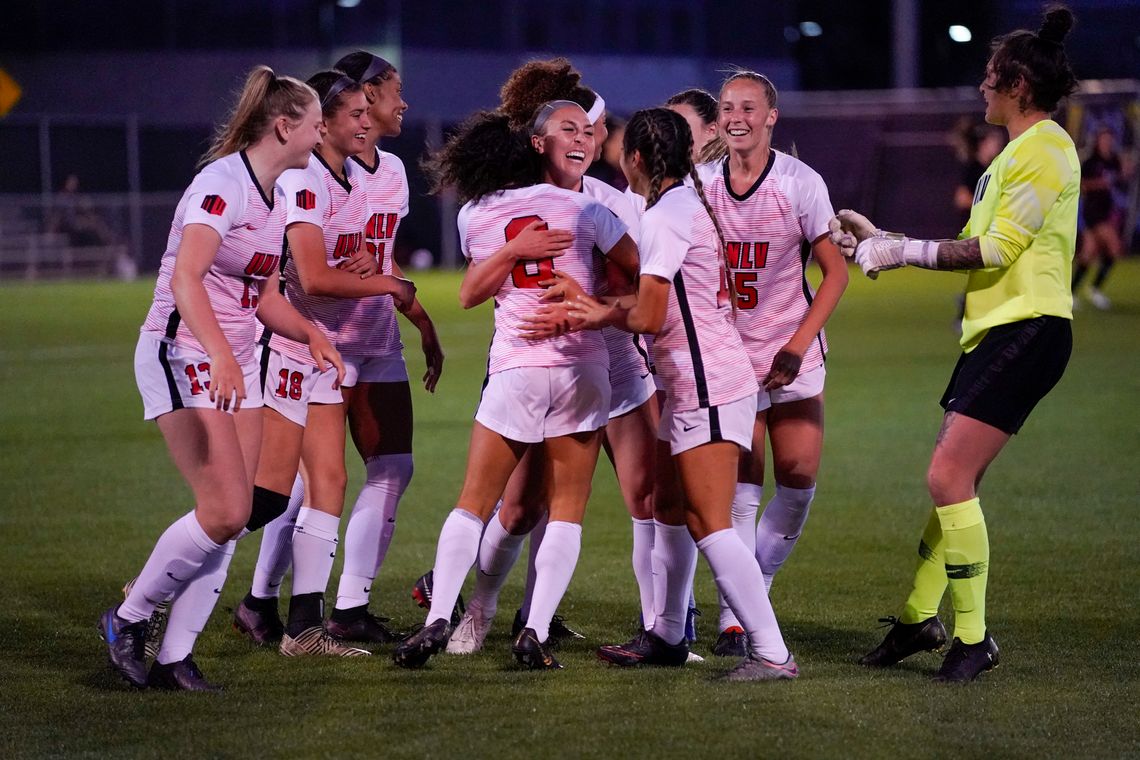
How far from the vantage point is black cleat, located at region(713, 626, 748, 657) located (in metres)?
5.60

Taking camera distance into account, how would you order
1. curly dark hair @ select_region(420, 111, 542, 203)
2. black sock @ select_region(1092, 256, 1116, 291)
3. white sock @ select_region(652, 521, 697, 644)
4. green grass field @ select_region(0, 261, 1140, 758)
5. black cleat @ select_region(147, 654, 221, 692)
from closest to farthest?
1. green grass field @ select_region(0, 261, 1140, 758)
2. black cleat @ select_region(147, 654, 221, 692)
3. curly dark hair @ select_region(420, 111, 542, 203)
4. white sock @ select_region(652, 521, 697, 644)
5. black sock @ select_region(1092, 256, 1116, 291)

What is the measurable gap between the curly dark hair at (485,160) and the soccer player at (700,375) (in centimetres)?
40

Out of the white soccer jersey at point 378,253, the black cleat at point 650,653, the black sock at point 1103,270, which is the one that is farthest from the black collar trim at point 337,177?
the black sock at point 1103,270

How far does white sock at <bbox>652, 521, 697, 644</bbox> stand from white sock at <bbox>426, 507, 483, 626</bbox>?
0.65 m

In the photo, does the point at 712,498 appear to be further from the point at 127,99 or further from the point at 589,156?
the point at 127,99

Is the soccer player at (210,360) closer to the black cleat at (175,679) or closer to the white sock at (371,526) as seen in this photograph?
the black cleat at (175,679)

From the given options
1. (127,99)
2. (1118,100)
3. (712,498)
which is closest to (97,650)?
(712,498)

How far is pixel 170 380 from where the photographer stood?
483 cm

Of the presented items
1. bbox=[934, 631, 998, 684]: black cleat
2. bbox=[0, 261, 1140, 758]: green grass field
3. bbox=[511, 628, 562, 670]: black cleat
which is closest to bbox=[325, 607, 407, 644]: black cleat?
bbox=[0, 261, 1140, 758]: green grass field

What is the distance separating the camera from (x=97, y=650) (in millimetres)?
5625

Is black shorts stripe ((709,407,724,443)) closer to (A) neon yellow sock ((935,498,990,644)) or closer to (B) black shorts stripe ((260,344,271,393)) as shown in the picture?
(A) neon yellow sock ((935,498,990,644))

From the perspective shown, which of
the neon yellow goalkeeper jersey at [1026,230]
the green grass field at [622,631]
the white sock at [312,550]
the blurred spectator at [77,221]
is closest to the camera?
the green grass field at [622,631]

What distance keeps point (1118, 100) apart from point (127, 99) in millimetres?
22064

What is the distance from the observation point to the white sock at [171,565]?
487 centimetres
